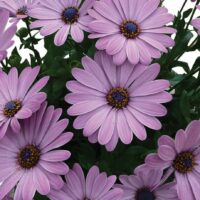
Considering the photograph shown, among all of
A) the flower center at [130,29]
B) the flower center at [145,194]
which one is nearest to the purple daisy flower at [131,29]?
the flower center at [130,29]

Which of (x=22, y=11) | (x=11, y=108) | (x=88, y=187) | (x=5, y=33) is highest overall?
(x=22, y=11)

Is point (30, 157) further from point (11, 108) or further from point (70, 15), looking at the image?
point (70, 15)

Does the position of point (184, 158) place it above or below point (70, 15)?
below

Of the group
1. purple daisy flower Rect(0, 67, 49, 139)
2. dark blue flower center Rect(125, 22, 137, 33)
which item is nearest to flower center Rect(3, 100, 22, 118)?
purple daisy flower Rect(0, 67, 49, 139)

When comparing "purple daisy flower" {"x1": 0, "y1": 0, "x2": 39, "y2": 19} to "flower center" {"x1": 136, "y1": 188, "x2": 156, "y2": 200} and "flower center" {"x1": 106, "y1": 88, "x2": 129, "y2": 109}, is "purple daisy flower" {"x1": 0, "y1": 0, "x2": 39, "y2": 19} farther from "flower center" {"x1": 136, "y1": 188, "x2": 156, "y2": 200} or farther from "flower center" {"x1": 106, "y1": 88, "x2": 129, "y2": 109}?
"flower center" {"x1": 136, "y1": 188, "x2": 156, "y2": 200}

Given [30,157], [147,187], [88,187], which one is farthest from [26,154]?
[147,187]

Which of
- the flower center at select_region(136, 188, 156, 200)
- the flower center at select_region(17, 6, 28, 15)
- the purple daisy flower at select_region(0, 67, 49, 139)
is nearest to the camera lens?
the purple daisy flower at select_region(0, 67, 49, 139)

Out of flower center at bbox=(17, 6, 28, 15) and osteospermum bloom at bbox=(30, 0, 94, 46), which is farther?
flower center at bbox=(17, 6, 28, 15)
